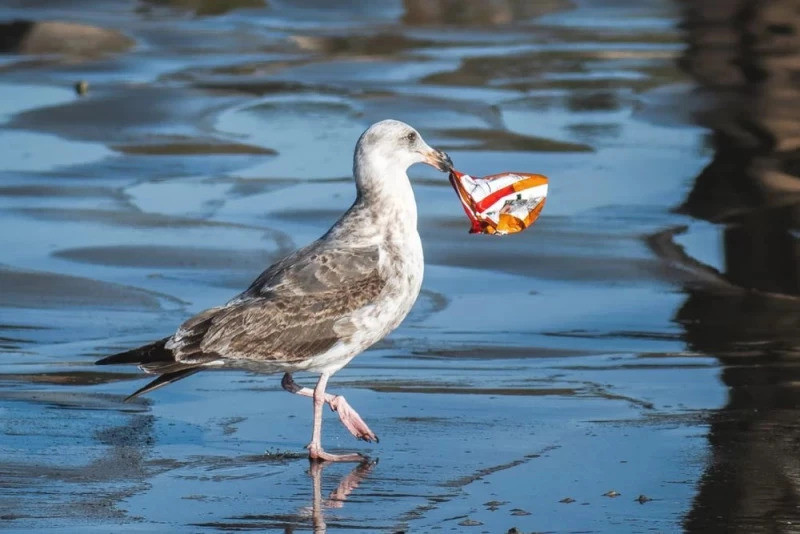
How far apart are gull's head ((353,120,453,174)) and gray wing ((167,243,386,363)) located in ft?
1.75

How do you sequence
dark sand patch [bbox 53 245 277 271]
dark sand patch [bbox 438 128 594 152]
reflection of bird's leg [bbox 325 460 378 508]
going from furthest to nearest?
dark sand patch [bbox 438 128 594 152] < dark sand patch [bbox 53 245 277 271] < reflection of bird's leg [bbox 325 460 378 508]

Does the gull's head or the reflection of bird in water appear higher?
the gull's head

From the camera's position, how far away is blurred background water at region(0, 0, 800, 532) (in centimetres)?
707

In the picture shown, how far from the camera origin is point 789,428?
25.9 feet

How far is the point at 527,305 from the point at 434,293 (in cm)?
72

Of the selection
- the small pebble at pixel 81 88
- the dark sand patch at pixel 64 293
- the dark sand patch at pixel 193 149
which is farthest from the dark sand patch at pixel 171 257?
the small pebble at pixel 81 88

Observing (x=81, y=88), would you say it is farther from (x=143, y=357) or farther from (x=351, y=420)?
(x=351, y=420)

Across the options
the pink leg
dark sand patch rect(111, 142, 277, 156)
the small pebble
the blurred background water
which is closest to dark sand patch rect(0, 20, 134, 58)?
the blurred background water

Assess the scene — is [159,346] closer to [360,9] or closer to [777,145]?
[777,145]

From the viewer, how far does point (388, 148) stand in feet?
27.1

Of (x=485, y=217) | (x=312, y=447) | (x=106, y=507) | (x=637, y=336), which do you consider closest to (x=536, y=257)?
(x=637, y=336)

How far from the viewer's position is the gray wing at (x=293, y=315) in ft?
25.3

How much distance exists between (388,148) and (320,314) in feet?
3.27

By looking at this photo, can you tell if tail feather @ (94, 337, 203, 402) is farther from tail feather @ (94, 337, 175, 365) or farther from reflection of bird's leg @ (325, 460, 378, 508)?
reflection of bird's leg @ (325, 460, 378, 508)
